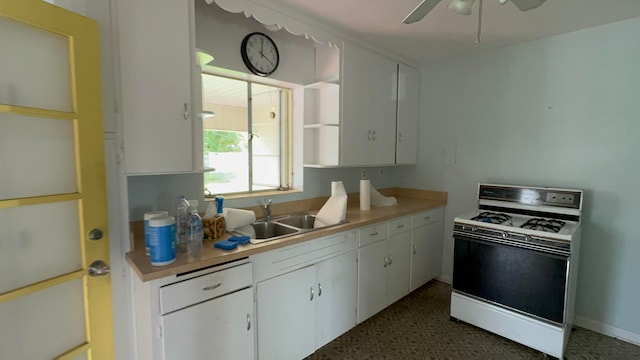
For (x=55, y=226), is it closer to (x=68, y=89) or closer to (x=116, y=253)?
(x=116, y=253)

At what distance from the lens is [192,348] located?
149cm

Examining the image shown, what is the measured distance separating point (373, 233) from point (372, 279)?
14.7 inches

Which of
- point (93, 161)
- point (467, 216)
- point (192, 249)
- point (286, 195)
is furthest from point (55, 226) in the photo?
point (467, 216)

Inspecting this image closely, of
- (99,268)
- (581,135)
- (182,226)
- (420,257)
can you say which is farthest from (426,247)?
(99,268)

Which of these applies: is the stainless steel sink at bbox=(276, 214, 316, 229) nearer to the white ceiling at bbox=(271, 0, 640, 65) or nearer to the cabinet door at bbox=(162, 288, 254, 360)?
the cabinet door at bbox=(162, 288, 254, 360)

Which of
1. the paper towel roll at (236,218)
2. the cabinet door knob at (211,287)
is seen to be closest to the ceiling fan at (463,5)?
the paper towel roll at (236,218)

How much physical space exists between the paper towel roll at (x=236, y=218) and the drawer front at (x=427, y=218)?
157cm

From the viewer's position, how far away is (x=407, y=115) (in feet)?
10.9

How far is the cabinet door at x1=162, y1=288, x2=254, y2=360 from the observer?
143cm

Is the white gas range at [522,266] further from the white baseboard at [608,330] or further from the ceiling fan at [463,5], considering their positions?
the ceiling fan at [463,5]

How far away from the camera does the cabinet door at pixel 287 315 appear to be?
1.80m

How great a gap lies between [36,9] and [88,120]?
16.2 inches

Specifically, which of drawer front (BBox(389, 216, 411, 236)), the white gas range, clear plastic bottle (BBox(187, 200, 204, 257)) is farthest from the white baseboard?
clear plastic bottle (BBox(187, 200, 204, 257))

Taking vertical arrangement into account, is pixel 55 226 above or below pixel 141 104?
below
